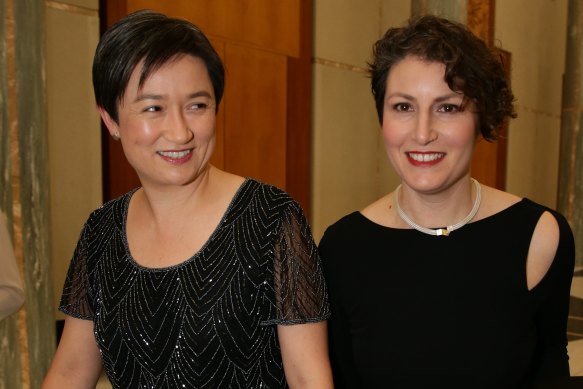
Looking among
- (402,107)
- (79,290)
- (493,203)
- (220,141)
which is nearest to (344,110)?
(220,141)

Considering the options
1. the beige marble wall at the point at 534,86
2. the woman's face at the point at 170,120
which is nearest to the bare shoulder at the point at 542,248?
the woman's face at the point at 170,120

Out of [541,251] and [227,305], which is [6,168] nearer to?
[227,305]

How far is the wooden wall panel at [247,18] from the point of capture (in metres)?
4.94

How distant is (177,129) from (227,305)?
44cm

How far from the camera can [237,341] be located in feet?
5.23

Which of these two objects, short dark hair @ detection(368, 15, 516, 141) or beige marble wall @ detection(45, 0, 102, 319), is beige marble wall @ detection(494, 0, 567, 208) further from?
short dark hair @ detection(368, 15, 516, 141)

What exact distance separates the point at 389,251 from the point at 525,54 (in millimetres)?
9209

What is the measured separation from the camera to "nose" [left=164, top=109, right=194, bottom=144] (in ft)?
5.08

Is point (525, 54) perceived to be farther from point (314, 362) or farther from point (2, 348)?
point (314, 362)

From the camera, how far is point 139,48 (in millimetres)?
1523

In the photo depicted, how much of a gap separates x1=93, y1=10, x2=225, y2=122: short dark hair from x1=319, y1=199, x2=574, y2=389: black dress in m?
0.76

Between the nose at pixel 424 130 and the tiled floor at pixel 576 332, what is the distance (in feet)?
10.2

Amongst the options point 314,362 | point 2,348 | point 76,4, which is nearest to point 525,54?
point 76,4

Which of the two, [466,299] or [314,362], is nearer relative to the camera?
[314,362]
